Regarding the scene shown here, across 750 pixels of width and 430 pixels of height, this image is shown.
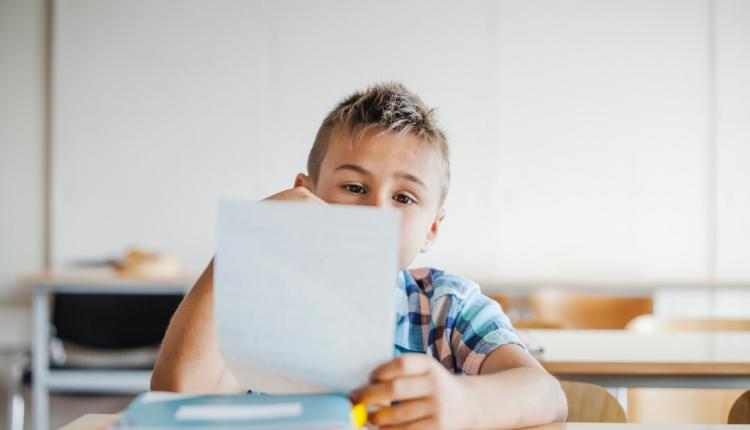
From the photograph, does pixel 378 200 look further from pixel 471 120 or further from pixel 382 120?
pixel 471 120

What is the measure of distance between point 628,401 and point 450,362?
877 mm

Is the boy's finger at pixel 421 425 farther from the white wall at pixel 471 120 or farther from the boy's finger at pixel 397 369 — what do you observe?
the white wall at pixel 471 120

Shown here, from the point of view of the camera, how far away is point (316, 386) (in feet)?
2.04

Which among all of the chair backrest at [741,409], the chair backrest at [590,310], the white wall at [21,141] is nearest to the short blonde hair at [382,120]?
the chair backrest at [741,409]

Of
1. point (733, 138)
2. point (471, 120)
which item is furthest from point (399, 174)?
point (733, 138)

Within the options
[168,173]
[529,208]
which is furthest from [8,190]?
[529,208]

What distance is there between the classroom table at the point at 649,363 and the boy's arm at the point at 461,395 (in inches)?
28.2

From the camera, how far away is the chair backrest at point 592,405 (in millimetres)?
1111

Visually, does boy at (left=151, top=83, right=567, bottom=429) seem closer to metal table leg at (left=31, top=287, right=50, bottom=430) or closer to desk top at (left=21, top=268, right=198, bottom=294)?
metal table leg at (left=31, top=287, right=50, bottom=430)

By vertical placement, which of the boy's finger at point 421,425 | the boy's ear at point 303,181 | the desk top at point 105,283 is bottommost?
the desk top at point 105,283

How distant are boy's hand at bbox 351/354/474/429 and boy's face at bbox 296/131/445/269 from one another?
38 centimetres

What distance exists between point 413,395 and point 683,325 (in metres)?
1.94

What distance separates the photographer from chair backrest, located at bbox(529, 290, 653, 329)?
2.92 metres

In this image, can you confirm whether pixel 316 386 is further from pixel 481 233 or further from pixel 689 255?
pixel 689 255
